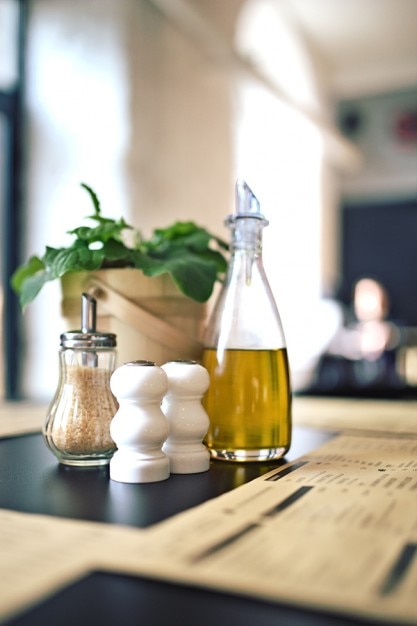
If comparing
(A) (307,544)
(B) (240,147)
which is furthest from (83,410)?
(B) (240,147)

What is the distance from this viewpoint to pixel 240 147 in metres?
3.51

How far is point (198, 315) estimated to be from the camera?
85 cm

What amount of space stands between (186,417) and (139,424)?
6 cm

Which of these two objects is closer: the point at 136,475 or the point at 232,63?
the point at 136,475

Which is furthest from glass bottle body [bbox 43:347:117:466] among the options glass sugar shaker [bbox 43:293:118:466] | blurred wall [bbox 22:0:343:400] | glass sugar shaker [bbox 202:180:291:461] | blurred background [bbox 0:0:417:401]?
blurred wall [bbox 22:0:343:400]

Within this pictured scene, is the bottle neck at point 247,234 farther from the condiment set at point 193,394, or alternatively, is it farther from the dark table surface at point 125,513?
the dark table surface at point 125,513

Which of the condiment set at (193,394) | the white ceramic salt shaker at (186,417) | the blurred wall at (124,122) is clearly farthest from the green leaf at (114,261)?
the blurred wall at (124,122)

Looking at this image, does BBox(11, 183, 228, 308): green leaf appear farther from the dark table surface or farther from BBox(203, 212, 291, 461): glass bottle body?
the dark table surface

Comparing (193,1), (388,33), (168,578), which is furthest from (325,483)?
(388,33)

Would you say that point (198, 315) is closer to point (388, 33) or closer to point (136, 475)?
point (136, 475)

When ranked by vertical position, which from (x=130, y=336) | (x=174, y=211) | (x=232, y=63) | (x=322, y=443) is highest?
(x=232, y=63)

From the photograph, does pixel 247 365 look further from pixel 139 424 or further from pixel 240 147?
pixel 240 147

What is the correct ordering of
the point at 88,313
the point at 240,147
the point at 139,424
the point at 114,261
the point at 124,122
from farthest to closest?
1. the point at 240,147
2. the point at 124,122
3. the point at 114,261
4. the point at 88,313
5. the point at 139,424

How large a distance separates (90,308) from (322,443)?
0.33 m
